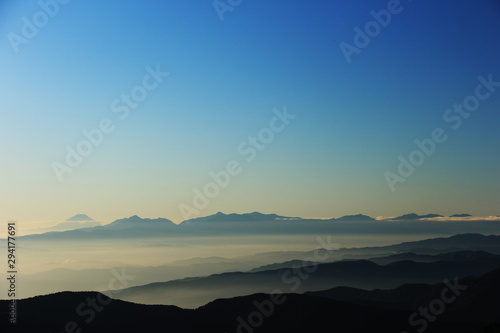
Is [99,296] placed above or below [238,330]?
above

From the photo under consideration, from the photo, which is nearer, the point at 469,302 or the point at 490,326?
the point at 490,326

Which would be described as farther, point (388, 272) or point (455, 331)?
point (388, 272)

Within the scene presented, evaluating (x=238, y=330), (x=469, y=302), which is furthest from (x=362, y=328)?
(x=469, y=302)

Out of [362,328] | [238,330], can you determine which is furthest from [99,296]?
[362,328]

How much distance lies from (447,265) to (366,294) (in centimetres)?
4054

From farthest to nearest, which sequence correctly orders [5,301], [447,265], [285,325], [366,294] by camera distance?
[447,265], [366,294], [285,325], [5,301]

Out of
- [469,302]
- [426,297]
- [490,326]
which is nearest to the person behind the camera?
[490,326]

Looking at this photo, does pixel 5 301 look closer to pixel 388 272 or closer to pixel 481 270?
pixel 388 272

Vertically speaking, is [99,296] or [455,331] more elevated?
[99,296]

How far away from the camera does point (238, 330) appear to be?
43938 millimetres

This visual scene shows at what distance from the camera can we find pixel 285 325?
46188mm

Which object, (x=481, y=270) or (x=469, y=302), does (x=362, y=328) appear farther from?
(x=481, y=270)

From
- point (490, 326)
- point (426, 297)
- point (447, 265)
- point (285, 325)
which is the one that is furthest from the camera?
point (447, 265)

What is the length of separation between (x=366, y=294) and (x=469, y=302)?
24315mm
